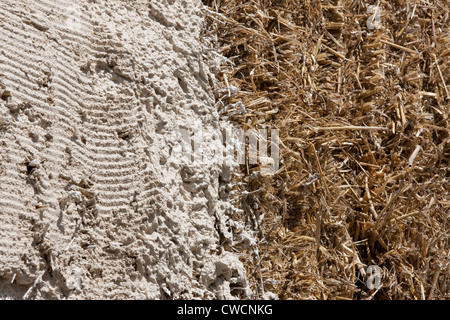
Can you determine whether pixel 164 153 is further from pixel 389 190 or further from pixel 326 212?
pixel 389 190

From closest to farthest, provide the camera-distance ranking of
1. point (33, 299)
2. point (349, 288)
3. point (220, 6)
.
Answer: point (33, 299), point (349, 288), point (220, 6)

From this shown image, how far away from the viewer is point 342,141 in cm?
201

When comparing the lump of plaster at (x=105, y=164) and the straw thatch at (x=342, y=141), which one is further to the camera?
the straw thatch at (x=342, y=141)

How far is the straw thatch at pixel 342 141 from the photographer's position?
1.82 meters

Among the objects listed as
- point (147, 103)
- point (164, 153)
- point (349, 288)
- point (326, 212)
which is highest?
point (147, 103)

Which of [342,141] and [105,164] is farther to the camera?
[342,141]

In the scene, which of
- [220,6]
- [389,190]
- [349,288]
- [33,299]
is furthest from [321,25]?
[33,299]

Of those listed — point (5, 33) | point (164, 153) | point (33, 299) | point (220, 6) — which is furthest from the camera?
point (220, 6)

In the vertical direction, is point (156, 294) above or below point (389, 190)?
below

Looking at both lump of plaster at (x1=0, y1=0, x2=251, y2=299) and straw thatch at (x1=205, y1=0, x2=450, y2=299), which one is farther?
straw thatch at (x1=205, y1=0, x2=450, y2=299)

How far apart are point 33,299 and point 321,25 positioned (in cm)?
145

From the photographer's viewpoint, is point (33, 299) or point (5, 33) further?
point (5, 33)

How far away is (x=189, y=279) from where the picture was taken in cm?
157

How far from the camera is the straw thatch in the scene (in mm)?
1823
